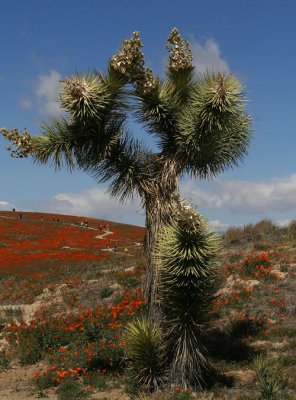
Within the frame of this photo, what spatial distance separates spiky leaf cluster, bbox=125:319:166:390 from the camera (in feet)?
33.4

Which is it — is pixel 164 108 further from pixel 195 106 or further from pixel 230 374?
pixel 230 374

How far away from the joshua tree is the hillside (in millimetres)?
2408

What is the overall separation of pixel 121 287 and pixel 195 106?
11.2 m

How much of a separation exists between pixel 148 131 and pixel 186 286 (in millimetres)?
3703

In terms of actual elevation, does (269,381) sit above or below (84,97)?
below

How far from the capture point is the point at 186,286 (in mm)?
9688

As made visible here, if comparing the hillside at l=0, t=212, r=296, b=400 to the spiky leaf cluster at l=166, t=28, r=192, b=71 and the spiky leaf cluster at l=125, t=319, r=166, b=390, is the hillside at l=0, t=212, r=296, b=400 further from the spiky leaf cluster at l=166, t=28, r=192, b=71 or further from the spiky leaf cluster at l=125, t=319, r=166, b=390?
the spiky leaf cluster at l=166, t=28, r=192, b=71

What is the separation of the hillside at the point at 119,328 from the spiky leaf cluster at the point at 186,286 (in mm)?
481

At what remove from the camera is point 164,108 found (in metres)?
10.6

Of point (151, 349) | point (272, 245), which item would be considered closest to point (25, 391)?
point (151, 349)

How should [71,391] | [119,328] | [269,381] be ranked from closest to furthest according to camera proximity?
[269,381], [71,391], [119,328]

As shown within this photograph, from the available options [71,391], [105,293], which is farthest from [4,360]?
[105,293]

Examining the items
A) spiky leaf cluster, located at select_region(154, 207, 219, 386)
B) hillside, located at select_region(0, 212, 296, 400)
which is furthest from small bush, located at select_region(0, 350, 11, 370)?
spiky leaf cluster, located at select_region(154, 207, 219, 386)

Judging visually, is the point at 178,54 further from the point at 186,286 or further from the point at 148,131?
the point at 186,286
